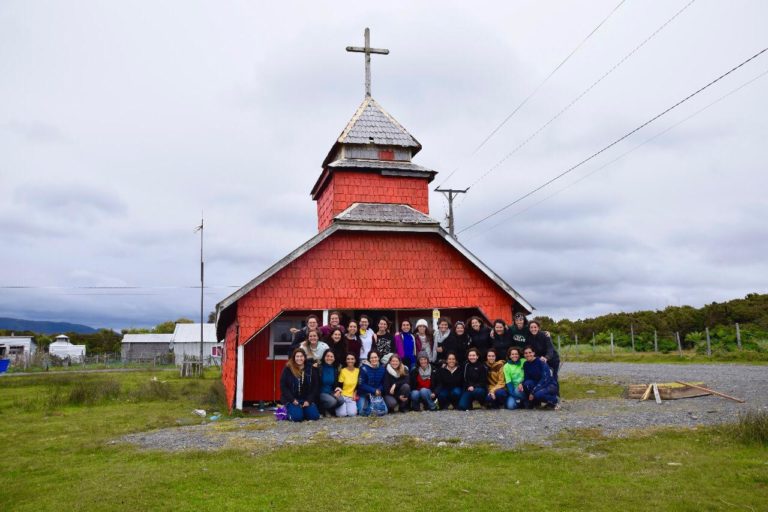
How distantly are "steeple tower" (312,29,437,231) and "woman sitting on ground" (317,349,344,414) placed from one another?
6.75m

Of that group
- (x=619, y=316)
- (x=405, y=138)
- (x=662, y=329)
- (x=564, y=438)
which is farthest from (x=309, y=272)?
(x=619, y=316)

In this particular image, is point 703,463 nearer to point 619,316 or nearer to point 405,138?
point 405,138

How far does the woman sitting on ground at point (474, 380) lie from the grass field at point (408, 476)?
3.28 meters

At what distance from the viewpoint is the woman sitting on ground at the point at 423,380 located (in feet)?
41.2

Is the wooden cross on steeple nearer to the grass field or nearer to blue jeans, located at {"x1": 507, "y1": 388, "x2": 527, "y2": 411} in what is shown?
blue jeans, located at {"x1": 507, "y1": 388, "x2": 527, "y2": 411}

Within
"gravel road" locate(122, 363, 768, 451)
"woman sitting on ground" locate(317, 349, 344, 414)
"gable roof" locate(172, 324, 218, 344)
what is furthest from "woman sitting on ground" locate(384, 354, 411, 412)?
"gable roof" locate(172, 324, 218, 344)

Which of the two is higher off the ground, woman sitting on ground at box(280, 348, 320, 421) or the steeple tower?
the steeple tower

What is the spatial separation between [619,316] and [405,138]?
37621mm

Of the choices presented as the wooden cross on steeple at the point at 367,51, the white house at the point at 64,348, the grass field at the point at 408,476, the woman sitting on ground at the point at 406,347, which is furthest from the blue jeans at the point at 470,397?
the white house at the point at 64,348

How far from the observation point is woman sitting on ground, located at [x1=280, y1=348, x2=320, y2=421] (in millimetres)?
11766

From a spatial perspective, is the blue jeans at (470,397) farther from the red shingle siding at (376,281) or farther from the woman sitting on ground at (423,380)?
the red shingle siding at (376,281)

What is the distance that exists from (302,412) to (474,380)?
3497 mm

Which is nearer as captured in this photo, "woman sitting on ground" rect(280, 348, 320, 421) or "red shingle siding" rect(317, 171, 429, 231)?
"woman sitting on ground" rect(280, 348, 320, 421)

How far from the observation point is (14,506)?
6.81 metres
